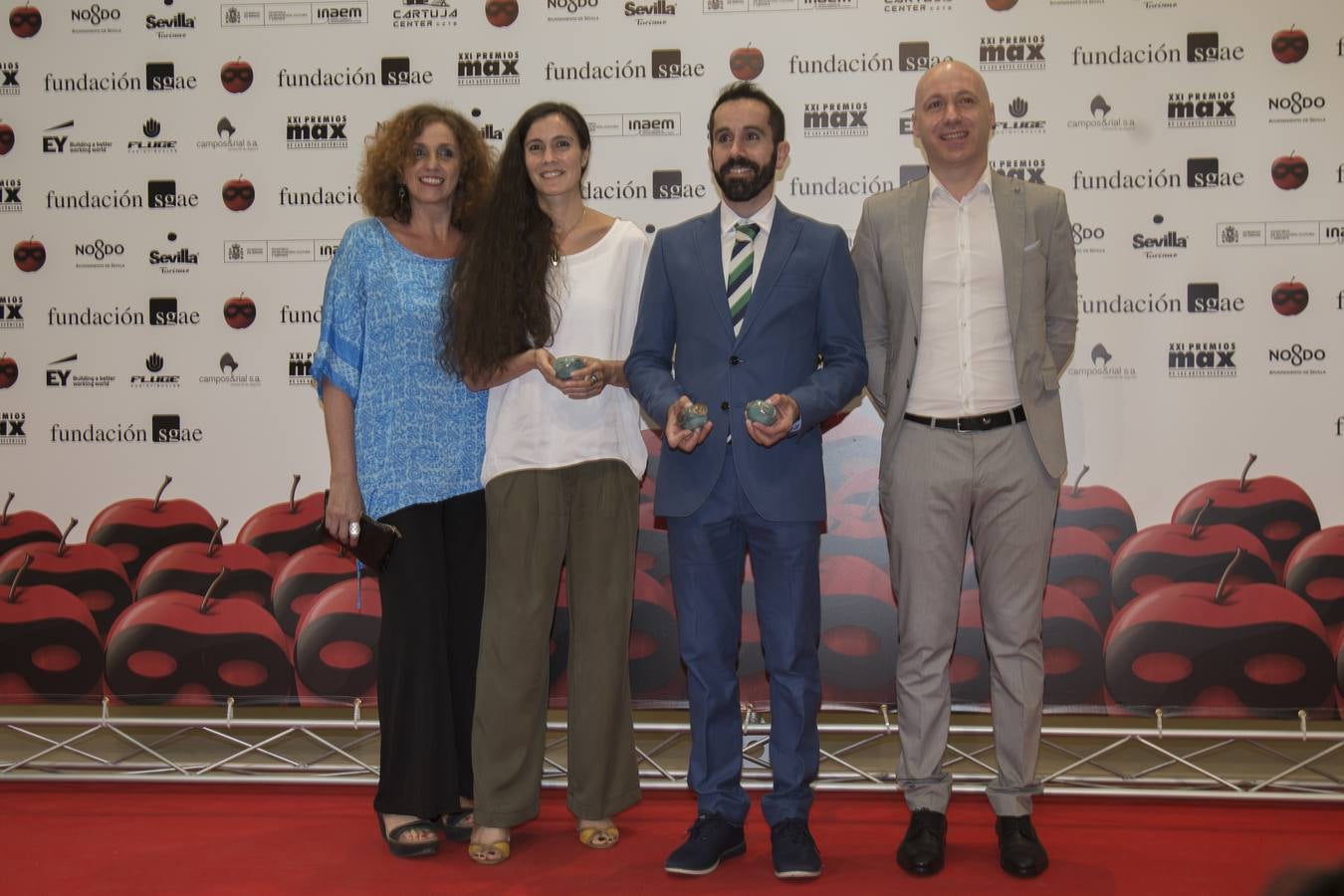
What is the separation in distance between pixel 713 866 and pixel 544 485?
45.9 inches

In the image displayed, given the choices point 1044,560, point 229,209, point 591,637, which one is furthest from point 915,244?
point 229,209

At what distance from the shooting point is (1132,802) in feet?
12.7

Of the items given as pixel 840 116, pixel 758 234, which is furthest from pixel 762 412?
pixel 840 116

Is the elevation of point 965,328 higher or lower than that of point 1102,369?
higher

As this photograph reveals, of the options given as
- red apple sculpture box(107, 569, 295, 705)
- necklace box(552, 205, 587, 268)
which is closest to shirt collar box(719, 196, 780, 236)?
necklace box(552, 205, 587, 268)

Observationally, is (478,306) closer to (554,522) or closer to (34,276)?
(554,522)

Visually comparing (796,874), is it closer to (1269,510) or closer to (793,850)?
(793,850)

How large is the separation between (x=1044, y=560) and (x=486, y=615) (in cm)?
162

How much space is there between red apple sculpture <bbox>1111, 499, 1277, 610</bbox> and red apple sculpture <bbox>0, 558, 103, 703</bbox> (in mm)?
4005

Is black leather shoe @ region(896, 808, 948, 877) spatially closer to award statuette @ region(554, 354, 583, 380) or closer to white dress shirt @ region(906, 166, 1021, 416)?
white dress shirt @ region(906, 166, 1021, 416)

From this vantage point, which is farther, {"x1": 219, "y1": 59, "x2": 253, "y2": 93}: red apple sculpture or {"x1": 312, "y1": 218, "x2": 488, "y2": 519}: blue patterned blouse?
{"x1": 219, "y1": 59, "x2": 253, "y2": 93}: red apple sculpture

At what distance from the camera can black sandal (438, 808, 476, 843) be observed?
11.3 feet

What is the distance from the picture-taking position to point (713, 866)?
3.12 m

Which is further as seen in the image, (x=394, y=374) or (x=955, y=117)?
(x=394, y=374)
